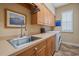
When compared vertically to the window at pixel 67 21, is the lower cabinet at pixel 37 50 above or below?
below

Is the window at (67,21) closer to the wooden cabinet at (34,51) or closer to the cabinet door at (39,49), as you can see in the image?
the cabinet door at (39,49)

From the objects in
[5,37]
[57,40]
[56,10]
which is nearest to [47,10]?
[56,10]

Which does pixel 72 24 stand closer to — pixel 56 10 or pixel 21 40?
pixel 56 10

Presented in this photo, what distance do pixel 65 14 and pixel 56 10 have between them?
0.80 feet

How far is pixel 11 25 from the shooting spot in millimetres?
1657

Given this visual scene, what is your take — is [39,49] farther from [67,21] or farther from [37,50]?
[67,21]

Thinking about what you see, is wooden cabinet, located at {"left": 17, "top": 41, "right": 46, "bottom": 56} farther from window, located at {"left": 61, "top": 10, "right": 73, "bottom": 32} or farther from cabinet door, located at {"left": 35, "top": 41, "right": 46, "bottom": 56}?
window, located at {"left": 61, "top": 10, "right": 73, "bottom": 32}

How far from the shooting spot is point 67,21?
2.28 meters

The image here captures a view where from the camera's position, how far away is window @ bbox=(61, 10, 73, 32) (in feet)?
7.44

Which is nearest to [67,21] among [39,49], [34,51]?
[39,49]

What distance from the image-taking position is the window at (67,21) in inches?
89.3

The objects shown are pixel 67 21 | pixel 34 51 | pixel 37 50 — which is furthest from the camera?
pixel 67 21

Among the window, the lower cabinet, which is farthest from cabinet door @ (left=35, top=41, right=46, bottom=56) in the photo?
the window

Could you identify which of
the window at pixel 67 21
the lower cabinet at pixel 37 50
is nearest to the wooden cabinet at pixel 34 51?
the lower cabinet at pixel 37 50
